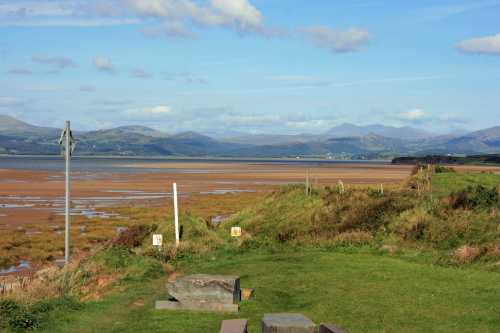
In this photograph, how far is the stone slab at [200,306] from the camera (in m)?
14.3

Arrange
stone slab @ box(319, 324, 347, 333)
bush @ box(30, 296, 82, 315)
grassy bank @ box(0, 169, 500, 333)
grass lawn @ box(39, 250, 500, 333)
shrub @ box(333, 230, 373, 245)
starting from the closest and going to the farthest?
stone slab @ box(319, 324, 347, 333), grass lawn @ box(39, 250, 500, 333), grassy bank @ box(0, 169, 500, 333), bush @ box(30, 296, 82, 315), shrub @ box(333, 230, 373, 245)

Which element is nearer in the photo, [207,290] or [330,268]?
[207,290]

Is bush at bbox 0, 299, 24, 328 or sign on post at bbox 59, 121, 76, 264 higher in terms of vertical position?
sign on post at bbox 59, 121, 76, 264

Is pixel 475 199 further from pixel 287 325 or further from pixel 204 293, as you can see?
pixel 287 325

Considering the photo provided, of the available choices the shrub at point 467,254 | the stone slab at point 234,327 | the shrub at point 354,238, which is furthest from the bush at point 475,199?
the stone slab at point 234,327

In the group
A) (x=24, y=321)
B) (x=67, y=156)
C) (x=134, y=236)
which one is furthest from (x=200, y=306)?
(x=134, y=236)

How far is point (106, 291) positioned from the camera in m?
17.5

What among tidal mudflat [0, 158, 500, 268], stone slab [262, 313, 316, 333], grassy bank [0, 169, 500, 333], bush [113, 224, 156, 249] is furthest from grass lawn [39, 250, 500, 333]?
tidal mudflat [0, 158, 500, 268]

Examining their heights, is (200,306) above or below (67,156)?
below

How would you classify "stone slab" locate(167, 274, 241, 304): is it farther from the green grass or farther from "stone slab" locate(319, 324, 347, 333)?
the green grass

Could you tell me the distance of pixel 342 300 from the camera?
15227 mm

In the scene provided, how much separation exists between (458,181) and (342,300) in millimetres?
27694

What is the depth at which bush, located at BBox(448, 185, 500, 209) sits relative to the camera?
26656 mm

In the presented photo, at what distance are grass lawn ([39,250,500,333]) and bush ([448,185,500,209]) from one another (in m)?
7.00
